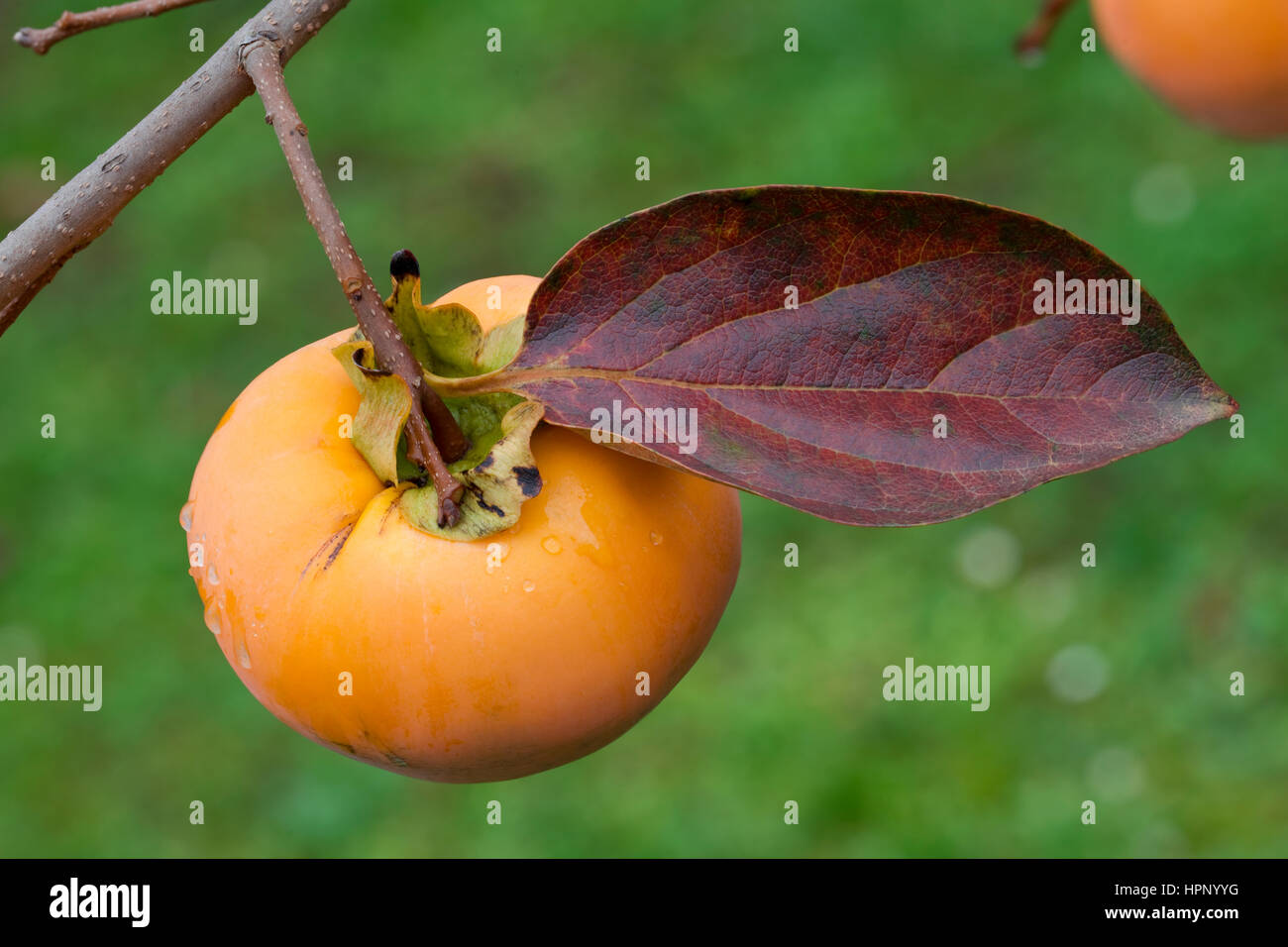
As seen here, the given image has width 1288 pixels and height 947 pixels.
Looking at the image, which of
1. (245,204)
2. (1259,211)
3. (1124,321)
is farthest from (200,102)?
(245,204)

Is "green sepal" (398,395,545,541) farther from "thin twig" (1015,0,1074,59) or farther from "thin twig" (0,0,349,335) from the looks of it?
"thin twig" (1015,0,1074,59)

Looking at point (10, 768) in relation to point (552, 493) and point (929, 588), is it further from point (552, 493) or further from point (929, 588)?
point (552, 493)

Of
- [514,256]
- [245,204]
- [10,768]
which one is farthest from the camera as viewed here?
[245,204]

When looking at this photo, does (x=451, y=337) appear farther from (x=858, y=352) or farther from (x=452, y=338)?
(x=858, y=352)

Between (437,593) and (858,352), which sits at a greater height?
(858,352)

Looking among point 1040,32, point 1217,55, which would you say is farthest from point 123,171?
point 1217,55

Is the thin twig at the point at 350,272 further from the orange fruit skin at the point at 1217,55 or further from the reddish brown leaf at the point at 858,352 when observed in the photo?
the orange fruit skin at the point at 1217,55
